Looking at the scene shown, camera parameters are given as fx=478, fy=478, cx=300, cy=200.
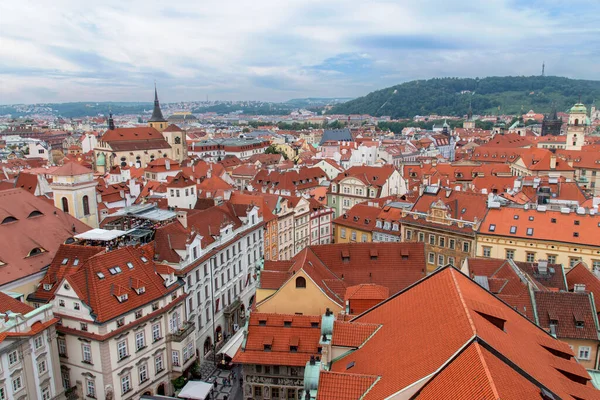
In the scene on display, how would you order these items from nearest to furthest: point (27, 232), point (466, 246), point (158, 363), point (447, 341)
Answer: point (447, 341), point (158, 363), point (27, 232), point (466, 246)

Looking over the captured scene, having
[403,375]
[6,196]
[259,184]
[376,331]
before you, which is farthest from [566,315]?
[259,184]

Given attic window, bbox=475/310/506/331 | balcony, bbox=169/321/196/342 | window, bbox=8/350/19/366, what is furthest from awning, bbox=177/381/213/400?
attic window, bbox=475/310/506/331

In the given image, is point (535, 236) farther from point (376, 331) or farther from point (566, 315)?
point (376, 331)

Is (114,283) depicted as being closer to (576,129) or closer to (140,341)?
(140,341)

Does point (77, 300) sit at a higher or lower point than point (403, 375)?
lower

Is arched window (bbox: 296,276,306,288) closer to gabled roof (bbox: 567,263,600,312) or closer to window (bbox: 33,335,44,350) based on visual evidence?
window (bbox: 33,335,44,350)

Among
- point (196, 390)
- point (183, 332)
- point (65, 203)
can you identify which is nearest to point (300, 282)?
point (183, 332)
